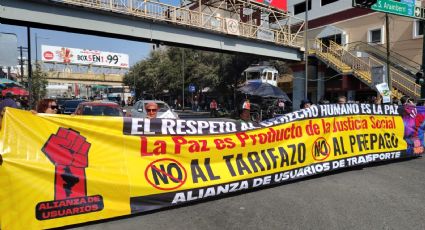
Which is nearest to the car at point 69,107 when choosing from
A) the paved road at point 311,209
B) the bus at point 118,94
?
the paved road at point 311,209

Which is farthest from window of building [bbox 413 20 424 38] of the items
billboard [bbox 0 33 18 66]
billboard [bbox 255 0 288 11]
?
billboard [bbox 0 33 18 66]

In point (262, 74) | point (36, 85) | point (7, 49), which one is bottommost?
point (7, 49)

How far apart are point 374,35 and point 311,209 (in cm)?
3087

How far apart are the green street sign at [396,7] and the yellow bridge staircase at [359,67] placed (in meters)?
6.63

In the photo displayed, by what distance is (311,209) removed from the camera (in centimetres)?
497

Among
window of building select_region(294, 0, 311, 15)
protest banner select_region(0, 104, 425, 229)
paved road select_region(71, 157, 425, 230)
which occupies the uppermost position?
window of building select_region(294, 0, 311, 15)

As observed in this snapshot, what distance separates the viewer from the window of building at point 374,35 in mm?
30844

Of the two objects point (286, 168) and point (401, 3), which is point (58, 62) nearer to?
point (401, 3)

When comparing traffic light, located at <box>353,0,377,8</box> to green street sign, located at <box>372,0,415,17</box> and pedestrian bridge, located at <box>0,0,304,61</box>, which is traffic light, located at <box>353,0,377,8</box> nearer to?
green street sign, located at <box>372,0,415,17</box>

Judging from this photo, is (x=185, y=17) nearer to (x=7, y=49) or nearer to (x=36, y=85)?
(x=7, y=49)

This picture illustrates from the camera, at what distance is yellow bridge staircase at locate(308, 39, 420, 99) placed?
23.3 m

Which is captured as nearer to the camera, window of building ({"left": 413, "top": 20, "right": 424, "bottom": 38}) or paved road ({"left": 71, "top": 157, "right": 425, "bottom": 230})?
paved road ({"left": 71, "top": 157, "right": 425, "bottom": 230})

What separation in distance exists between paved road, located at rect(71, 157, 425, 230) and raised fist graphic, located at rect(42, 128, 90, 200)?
53 centimetres

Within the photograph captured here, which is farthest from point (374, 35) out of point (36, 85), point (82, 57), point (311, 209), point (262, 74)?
point (82, 57)
